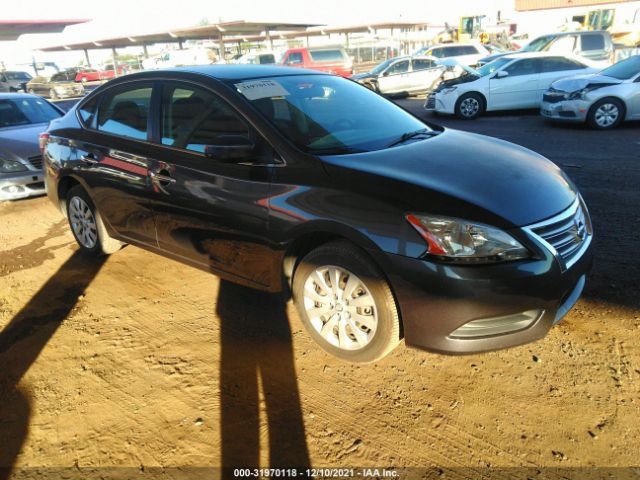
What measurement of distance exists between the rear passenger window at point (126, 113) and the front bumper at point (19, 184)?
2.95m

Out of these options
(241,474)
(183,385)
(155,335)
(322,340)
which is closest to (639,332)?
(322,340)

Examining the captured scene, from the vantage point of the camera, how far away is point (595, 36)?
14789 mm

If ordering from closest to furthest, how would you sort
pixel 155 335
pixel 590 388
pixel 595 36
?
1. pixel 590 388
2. pixel 155 335
3. pixel 595 36

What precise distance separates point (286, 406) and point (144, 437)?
0.71 meters

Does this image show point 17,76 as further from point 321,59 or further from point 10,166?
point 10,166

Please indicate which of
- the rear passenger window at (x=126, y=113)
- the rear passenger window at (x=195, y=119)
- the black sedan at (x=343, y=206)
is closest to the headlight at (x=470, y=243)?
the black sedan at (x=343, y=206)

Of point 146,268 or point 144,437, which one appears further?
point 146,268

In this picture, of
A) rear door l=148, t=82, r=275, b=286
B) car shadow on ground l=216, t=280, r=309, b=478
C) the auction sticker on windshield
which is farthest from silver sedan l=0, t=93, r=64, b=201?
the auction sticker on windshield

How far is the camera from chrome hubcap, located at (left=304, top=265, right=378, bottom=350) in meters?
2.61

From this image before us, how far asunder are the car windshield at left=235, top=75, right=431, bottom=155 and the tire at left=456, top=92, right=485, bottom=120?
9036mm

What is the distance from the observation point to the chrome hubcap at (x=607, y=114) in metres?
9.27

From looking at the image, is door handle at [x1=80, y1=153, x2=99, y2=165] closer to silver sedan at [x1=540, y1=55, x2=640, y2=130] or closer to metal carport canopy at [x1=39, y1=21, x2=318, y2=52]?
silver sedan at [x1=540, y1=55, x2=640, y2=130]

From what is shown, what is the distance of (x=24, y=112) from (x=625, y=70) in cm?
1109

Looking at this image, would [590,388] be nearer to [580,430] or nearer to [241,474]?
[580,430]
